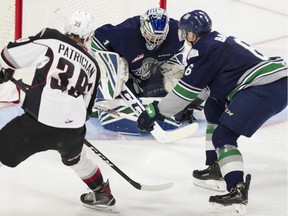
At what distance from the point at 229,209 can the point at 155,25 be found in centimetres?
112

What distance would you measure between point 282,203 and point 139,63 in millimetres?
1188

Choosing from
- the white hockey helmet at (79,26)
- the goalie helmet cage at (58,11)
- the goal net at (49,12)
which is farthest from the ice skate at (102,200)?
the goalie helmet cage at (58,11)

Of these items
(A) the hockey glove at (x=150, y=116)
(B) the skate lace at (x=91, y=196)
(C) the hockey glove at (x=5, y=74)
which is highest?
(C) the hockey glove at (x=5, y=74)

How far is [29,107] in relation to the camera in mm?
2346

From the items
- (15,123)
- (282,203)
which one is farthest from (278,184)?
(15,123)

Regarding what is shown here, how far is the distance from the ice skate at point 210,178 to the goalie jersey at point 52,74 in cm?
82

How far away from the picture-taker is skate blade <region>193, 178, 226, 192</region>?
2.95 metres

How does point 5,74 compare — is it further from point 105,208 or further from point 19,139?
point 105,208

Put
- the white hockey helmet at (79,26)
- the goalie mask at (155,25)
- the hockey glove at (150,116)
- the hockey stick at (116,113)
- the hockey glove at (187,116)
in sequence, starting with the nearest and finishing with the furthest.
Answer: the white hockey helmet at (79,26)
the hockey glove at (150,116)
the goalie mask at (155,25)
the hockey stick at (116,113)
the hockey glove at (187,116)

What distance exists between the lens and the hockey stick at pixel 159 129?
3426mm

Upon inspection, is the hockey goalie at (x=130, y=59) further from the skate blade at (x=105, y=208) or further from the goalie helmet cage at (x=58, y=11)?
the skate blade at (x=105, y=208)

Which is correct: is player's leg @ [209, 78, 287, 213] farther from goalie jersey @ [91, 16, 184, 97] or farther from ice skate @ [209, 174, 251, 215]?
goalie jersey @ [91, 16, 184, 97]

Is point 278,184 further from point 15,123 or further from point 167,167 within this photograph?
point 15,123

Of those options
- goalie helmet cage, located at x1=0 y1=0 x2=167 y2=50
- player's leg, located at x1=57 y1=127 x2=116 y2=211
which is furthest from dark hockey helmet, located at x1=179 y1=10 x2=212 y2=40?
goalie helmet cage, located at x1=0 y1=0 x2=167 y2=50
